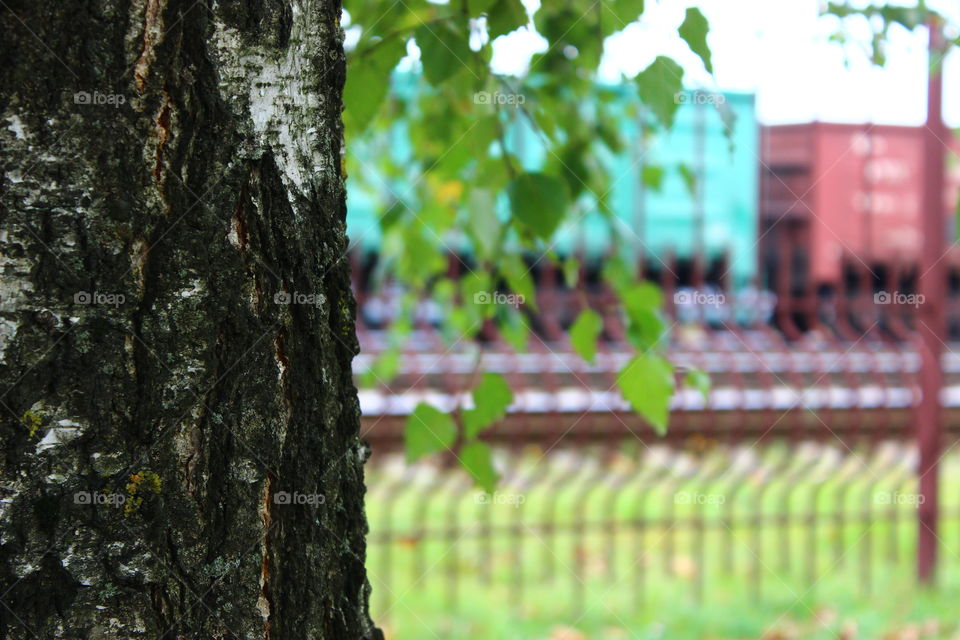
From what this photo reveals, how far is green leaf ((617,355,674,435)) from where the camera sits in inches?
53.4

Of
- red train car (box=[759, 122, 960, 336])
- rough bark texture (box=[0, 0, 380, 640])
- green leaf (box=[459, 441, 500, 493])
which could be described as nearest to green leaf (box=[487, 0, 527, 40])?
rough bark texture (box=[0, 0, 380, 640])

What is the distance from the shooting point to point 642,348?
1.40 metres

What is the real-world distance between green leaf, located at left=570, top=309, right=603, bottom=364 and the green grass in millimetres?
1747

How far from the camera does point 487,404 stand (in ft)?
4.34

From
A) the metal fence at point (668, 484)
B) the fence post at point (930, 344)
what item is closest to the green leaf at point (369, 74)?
the metal fence at point (668, 484)

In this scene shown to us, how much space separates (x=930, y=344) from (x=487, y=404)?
9.79ft

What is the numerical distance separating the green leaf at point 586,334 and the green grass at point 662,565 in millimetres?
1747

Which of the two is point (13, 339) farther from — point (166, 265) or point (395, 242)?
point (395, 242)

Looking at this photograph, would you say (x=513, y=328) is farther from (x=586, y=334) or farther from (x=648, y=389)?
(x=648, y=389)

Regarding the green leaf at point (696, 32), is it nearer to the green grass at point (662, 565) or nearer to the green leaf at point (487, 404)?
the green leaf at point (487, 404)

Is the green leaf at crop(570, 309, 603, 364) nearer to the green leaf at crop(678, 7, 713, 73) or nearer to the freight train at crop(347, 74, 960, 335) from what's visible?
the green leaf at crop(678, 7, 713, 73)

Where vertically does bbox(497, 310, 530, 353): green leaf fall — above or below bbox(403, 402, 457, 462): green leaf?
above

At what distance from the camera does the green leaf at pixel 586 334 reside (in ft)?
4.80

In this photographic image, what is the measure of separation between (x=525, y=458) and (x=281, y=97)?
3.16 metres
